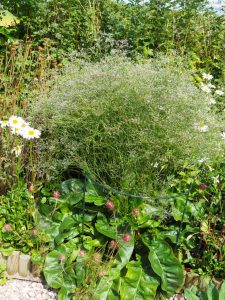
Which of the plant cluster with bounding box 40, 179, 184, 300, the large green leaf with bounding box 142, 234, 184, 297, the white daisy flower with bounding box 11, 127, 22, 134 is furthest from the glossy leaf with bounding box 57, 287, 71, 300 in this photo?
the white daisy flower with bounding box 11, 127, 22, 134

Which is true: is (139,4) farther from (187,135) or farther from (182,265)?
(182,265)

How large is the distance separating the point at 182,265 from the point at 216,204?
531 mm

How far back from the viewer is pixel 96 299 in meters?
2.87

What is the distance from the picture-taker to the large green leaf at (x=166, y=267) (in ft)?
9.64

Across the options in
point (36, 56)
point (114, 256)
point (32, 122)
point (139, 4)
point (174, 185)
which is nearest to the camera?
point (114, 256)

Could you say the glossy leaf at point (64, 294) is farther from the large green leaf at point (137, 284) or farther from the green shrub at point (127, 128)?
the green shrub at point (127, 128)

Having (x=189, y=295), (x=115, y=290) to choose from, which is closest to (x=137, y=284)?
(x=115, y=290)

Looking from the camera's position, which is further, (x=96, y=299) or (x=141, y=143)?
(x=141, y=143)

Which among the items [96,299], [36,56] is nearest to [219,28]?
[36,56]

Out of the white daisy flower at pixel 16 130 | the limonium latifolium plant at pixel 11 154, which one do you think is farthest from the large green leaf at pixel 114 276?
the white daisy flower at pixel 16 130

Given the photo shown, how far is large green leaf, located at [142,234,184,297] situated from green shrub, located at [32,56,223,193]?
1.39 ft

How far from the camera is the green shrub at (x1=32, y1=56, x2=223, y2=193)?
10.7 ft

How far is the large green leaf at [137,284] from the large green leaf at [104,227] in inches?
9.1

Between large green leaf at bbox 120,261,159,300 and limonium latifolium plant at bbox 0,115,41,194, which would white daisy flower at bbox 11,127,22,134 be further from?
large green leaf at bbox 120,261,159,300
